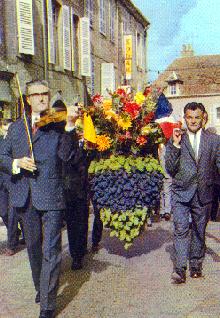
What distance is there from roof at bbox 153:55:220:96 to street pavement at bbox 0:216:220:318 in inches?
1568

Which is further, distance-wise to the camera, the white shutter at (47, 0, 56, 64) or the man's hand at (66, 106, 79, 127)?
the white shutter at (47, 0, 56, 64)

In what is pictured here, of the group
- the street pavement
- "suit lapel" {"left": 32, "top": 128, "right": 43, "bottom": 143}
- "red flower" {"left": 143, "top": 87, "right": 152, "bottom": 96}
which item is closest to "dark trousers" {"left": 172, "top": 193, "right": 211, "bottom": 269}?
the street pavement

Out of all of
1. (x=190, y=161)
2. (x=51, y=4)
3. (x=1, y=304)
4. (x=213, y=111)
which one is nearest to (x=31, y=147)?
(x=1, y=304)

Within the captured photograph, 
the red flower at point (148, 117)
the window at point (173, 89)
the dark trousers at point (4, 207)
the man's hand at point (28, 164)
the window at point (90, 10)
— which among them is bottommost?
the dark trousers at point (4, 207)

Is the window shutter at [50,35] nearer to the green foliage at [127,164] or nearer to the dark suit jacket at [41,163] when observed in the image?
the green foliage at [127,164]

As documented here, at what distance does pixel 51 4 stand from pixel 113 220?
42.5ft

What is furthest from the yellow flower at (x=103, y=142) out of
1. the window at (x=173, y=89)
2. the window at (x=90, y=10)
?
the window at (x=173, y=89)

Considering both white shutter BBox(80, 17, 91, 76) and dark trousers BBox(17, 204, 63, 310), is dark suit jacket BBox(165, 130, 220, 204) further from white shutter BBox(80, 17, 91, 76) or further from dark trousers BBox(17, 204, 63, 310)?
white shutter BBox(80, 17, 91, 76)

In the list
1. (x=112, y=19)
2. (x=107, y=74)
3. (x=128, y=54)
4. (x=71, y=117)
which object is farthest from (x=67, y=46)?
(x=71, y=117)

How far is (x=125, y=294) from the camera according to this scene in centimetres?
516

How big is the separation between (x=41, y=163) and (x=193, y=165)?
182 cm

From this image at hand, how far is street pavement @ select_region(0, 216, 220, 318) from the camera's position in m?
4.64

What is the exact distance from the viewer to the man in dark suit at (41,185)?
442 centimetres

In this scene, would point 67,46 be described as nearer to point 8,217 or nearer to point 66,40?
point 66,40
